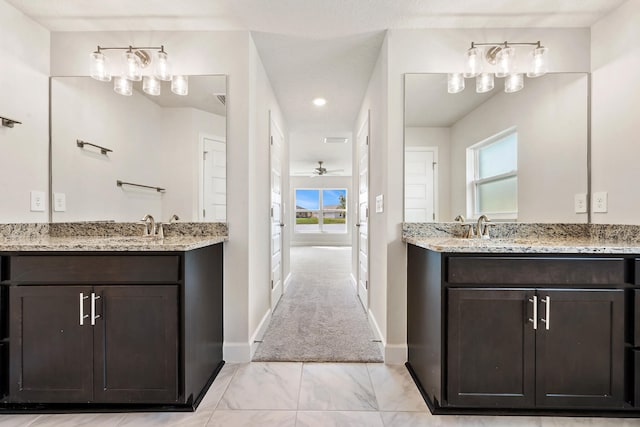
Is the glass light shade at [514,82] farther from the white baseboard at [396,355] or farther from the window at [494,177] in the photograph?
the white baseboard at [396,355]

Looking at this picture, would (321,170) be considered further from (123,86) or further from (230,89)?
(123,86)

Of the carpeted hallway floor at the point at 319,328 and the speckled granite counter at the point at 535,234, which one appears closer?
the speckled granite counter at the point at 535,234

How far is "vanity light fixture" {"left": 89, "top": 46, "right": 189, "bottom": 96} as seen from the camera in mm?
1972

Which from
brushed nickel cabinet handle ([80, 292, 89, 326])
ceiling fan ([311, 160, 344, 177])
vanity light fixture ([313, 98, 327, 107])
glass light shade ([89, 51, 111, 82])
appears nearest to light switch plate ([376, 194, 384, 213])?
vanity light fixture ([313, 98, 327, 107])

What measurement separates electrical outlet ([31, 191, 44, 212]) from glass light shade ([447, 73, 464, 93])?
9.46 feet

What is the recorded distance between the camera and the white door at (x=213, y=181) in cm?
205

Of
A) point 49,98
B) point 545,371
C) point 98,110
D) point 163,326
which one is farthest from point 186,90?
point 545,371

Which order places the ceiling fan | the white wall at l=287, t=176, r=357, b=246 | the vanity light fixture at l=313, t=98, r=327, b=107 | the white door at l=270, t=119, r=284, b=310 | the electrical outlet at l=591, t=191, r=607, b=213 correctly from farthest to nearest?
1. the white wall at l=287, t=176, r=357, b=246
2. the ceiling fan
3. the vanity light fixture at l=313, t=98, r=327, b=107
4. the white door at l=270, t=119, r=284, b=310
5. the electrical outlet at l=591, t=191, r=607, b=213

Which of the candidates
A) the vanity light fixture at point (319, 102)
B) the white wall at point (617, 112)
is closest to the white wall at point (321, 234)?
the vanity light fixture at point (319, 102)

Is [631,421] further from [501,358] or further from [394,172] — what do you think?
[394,172]

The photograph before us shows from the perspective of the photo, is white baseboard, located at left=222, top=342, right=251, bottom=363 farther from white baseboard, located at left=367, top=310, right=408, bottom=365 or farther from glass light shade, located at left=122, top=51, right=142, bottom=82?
glass light shade, located at left=122, top=51, right=142, bottom=82

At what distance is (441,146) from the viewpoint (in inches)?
82.3

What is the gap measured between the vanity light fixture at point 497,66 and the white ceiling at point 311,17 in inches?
6.7

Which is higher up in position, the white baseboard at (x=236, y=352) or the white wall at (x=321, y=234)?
the white wall at (x=321, y=234)
